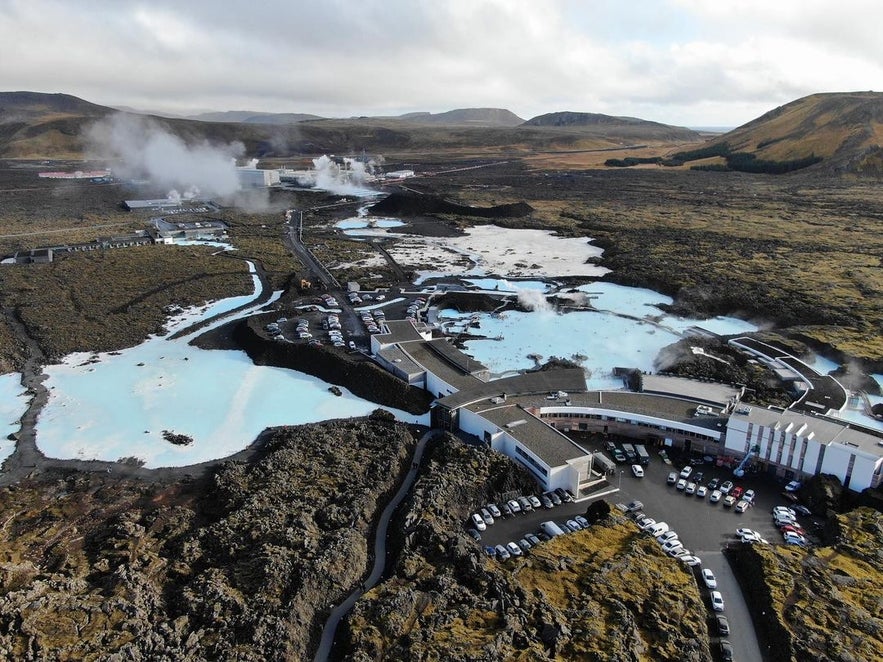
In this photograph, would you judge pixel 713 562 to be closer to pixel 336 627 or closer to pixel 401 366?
pixel 336 627

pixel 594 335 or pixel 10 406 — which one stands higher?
pixel 594 335

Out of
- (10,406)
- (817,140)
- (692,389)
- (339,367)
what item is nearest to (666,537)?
(692,389)

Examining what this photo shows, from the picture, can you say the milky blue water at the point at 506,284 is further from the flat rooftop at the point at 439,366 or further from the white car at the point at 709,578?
the white car at the point at 709,578

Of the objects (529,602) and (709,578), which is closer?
(529,602)

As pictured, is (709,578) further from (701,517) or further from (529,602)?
(529,602)

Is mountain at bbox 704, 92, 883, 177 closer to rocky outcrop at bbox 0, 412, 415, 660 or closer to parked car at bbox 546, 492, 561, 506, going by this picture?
parked car at bbox 546, 492, 561, 506

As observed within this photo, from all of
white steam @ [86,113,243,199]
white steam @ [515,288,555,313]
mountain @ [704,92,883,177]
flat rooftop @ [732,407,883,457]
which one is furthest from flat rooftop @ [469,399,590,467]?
mountain @ [704,92,883,177]
